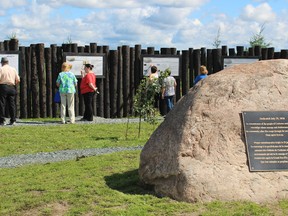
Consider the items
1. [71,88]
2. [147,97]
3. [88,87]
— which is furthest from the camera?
[88,87]

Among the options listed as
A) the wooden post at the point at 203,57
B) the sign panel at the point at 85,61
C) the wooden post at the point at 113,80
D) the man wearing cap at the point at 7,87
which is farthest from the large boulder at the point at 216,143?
the wooden post at the point at 203,57

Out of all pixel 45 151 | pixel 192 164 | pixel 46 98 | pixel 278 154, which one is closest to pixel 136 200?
pixel 192 164

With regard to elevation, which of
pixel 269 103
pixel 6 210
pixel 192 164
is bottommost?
pixel 6 210

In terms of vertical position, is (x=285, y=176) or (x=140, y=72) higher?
(x=140, y=72)

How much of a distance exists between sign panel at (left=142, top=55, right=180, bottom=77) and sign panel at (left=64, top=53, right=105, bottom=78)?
5.06 ft

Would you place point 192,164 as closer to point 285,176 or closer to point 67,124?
point 285,176

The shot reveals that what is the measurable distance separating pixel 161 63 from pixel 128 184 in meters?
12.1

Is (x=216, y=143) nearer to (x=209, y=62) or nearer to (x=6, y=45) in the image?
(x=6, y=45)

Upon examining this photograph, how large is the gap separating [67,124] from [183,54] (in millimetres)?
6317

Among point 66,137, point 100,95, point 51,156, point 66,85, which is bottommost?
point 51,156

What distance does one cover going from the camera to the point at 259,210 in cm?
682

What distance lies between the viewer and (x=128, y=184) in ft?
26.6

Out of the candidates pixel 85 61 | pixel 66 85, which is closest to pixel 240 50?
pixel 85 61

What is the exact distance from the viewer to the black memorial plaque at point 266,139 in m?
7.51
